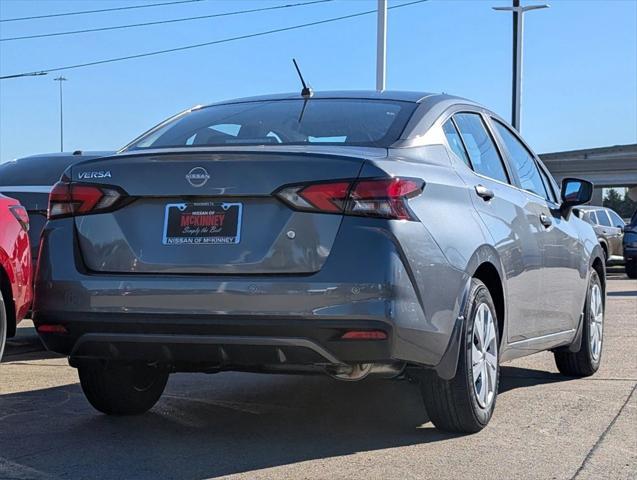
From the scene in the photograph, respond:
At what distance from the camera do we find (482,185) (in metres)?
5.55

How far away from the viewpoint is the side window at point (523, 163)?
6.54 metres

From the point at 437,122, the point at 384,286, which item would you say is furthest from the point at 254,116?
the point at 384,286

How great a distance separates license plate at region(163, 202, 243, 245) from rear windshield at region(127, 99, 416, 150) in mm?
653

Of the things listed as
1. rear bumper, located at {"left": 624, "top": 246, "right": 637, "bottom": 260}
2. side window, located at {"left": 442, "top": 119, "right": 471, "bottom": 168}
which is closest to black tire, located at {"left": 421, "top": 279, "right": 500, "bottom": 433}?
side window, located at {"left": 442, "top": 119, "right": 471, "bottom": 168}

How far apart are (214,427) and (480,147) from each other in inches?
86.0

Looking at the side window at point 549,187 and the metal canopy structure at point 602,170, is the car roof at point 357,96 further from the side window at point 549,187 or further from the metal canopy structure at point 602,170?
the metal canopy structure at point 602,170

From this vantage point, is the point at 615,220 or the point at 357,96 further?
the point at 615,220

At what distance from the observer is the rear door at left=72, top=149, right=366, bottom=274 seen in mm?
4438

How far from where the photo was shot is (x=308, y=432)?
5.33m

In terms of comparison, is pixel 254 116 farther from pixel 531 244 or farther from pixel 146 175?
pixel 531 244

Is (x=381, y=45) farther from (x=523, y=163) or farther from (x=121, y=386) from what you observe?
(x=121, y=386)

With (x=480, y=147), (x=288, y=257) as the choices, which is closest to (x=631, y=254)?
(x=480, y=147)

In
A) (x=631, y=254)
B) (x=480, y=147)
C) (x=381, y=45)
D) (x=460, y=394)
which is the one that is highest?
(x=381, y=45)

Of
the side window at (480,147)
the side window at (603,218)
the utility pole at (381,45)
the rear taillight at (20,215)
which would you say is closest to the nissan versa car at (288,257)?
the side window at (480,147)
